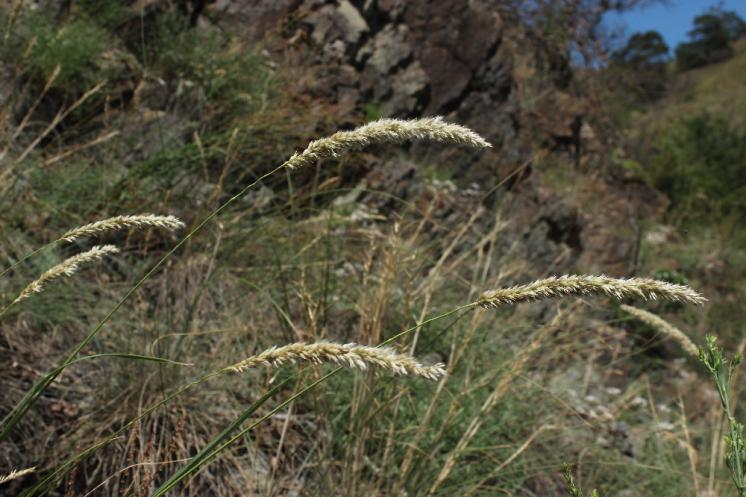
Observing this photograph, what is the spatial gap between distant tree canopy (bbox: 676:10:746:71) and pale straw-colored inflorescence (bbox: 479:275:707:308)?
4147 centimetres

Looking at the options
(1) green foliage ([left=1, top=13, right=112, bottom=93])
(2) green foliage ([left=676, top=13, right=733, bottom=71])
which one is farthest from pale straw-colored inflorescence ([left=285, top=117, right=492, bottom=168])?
(2) green foliage ([left=676, top=13, right=733, bottom=71])

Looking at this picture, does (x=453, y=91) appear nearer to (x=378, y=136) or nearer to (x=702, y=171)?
(x=378, y=136)

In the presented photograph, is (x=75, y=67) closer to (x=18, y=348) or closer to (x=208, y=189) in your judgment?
(x=208, y=189)

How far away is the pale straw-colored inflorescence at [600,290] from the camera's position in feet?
2.79

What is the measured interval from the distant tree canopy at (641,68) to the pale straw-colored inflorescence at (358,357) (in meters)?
13.1

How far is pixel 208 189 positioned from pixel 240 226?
239 mm

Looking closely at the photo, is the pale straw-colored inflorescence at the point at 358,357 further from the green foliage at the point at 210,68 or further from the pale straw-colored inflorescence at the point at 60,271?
the green foliage at the point at 210,68

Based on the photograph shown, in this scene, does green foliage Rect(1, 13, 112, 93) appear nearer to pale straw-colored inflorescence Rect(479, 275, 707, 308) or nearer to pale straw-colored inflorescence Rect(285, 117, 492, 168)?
pale straw-colored inflorescence Rect(285, 117, 492, 168)

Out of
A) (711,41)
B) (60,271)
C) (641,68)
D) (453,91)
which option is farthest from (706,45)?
(60,271)

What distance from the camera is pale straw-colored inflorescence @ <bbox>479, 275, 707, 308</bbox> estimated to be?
85cm

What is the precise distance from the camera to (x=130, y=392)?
2133 mm

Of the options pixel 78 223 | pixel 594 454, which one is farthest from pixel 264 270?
pixel 594 454

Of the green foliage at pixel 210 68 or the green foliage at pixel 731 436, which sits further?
the green foliage at pixel 210 68

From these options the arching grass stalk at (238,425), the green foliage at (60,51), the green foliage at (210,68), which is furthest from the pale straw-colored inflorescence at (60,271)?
the green foliage at (210,68)
